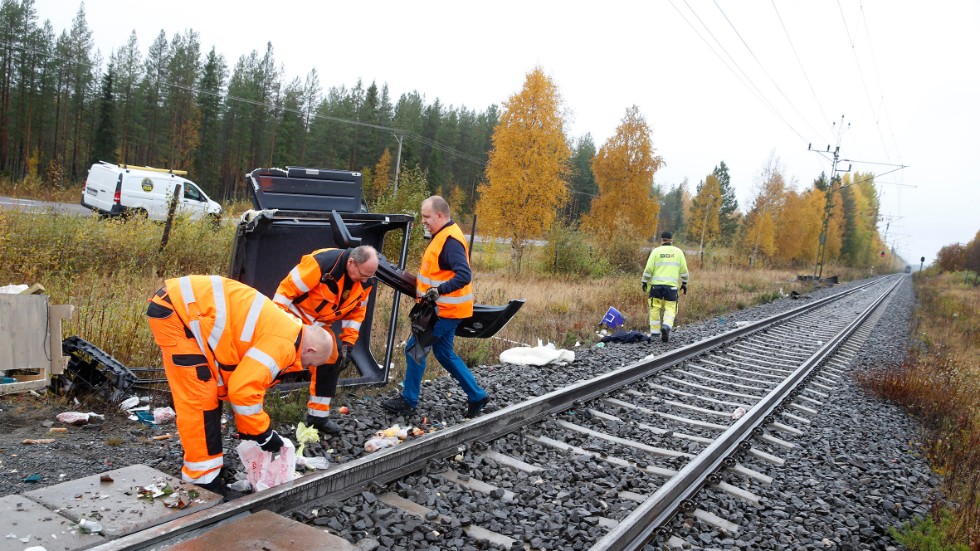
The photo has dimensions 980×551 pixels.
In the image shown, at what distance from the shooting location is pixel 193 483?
3.69 meters

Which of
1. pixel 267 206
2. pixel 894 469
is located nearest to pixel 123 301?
pixel 267 206

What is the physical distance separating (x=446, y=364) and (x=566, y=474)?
61.3 inches

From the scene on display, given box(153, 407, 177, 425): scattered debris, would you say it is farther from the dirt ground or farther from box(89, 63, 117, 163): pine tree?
box(89, 63, 117, 163): pine tree

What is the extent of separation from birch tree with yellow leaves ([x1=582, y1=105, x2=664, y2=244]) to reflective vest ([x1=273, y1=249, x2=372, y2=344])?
31650 millimetres

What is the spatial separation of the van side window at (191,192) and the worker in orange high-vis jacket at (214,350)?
1729cm

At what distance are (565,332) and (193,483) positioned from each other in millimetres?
8012

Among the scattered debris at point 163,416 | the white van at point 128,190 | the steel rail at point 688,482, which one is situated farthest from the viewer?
the white van at point 128,190

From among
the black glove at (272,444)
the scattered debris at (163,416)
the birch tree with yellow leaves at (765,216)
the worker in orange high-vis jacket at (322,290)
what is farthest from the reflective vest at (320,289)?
the birch tree with yellow leaves at (765,216)

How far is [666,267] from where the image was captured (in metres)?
11.1

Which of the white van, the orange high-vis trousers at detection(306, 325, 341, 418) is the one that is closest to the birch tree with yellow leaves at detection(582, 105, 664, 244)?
the white van

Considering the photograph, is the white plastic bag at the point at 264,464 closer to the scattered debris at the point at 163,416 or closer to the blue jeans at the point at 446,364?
the scattered debris at the point at 163,416

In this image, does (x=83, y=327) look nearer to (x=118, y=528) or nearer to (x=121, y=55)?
(x=118, y=528)

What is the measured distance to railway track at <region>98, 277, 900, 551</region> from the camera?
143 inches

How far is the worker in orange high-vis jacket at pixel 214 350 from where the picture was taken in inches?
137
